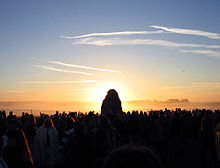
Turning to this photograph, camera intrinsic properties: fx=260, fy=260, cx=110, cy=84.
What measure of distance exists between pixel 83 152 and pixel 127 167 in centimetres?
412

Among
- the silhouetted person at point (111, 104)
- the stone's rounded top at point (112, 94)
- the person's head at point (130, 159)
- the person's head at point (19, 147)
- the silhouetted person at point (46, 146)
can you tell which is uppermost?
the stone's rounded top at point (112, 94)

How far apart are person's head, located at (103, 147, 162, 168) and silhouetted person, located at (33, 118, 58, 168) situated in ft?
25.0

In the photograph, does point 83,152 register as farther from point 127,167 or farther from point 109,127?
point 127,167


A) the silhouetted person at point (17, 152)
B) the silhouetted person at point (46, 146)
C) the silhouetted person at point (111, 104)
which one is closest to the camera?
the silhouetted person at point (17, 152)

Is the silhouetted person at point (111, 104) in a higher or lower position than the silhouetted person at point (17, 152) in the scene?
higher

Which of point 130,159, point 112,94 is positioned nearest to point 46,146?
point 130,159

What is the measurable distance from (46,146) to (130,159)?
7942mm

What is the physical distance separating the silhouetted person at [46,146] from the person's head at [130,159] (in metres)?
7.61

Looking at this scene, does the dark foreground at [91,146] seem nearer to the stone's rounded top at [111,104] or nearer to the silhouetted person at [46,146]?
the silhouetted person at [46,146]

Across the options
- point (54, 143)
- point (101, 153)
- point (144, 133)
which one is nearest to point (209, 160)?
point (144, 133)

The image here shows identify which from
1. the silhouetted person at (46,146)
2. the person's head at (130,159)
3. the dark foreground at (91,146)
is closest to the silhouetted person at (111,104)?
the dark foreground at (91,146)

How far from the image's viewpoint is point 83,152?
5500 millimetres

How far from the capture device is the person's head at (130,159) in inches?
61.1

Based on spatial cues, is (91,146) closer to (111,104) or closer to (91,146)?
(91,146)
